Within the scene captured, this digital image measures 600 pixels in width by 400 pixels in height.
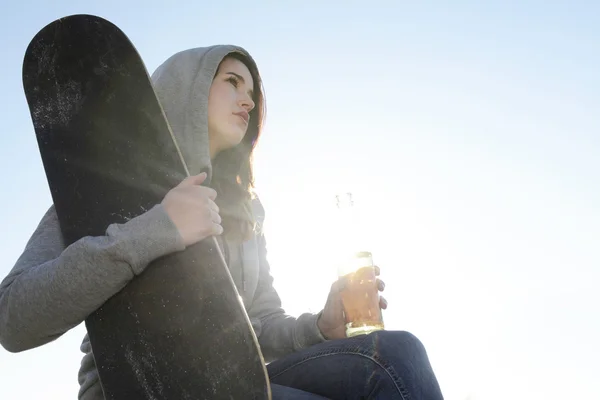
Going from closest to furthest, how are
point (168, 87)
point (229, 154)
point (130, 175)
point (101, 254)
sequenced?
1. point (101, 254)
2. point (130, 175)
3. point (168, 87)
4. point (229, 154)

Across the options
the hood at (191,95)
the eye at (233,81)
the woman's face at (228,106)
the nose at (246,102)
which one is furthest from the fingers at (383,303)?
the eye at (233,81)

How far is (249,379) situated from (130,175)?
2.72ft

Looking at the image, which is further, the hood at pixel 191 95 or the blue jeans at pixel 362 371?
the hood at pixel 191 95

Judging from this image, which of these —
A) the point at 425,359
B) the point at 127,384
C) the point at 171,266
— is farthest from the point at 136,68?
the point at 425,359

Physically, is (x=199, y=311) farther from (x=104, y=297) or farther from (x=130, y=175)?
(x=130, y=175)

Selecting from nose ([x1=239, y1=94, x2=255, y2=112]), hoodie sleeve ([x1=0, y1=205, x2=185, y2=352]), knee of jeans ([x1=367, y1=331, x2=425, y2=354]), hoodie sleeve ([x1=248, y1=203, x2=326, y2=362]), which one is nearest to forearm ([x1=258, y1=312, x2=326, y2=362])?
hoodie sleeve ([x1=248, y1=203, x2=326, y2=362])

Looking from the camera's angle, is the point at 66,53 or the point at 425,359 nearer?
the point at 425,359

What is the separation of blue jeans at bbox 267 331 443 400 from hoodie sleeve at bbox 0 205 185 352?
655mm

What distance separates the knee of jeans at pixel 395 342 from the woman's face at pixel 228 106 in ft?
4.34

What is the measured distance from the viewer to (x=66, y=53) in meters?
2.28

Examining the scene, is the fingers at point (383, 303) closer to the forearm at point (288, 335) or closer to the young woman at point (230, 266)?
the young woman at point (230, 266)

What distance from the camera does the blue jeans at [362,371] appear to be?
5.91ft

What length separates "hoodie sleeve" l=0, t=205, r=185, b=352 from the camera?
5.66ft

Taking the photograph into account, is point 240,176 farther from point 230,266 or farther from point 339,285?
point 339,285
